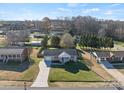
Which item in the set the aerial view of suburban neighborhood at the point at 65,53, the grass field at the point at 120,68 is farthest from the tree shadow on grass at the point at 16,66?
the grass field at the point at 120,68

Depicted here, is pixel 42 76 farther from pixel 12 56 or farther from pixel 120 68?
pixel 120 68

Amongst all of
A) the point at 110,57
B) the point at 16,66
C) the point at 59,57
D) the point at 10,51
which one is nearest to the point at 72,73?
the point at 59,57

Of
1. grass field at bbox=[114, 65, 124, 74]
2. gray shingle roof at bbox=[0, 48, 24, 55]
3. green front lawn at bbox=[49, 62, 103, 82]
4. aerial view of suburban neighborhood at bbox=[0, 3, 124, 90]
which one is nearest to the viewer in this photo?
aerial view of suburban neighborhood at bbox=[0, 3, 124, 90]

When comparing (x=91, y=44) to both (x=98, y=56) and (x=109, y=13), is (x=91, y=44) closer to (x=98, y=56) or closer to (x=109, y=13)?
(x=98, y=56)

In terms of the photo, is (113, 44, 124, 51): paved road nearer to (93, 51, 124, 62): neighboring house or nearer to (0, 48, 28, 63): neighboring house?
(93, 51, 124, 62): neighboring house

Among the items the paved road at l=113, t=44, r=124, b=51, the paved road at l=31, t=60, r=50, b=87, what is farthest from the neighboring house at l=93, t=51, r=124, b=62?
the paved road at l=31, t=60, r=50, b=87

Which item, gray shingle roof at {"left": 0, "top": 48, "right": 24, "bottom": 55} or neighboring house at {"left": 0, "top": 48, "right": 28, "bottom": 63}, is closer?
neighboring house at {"left": 0, "top": 48, "right": 28, "bottom": 63}

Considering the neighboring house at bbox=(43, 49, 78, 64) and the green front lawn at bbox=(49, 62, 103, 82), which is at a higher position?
the neighboring house at bbox=(43, 49, 78, 64)
